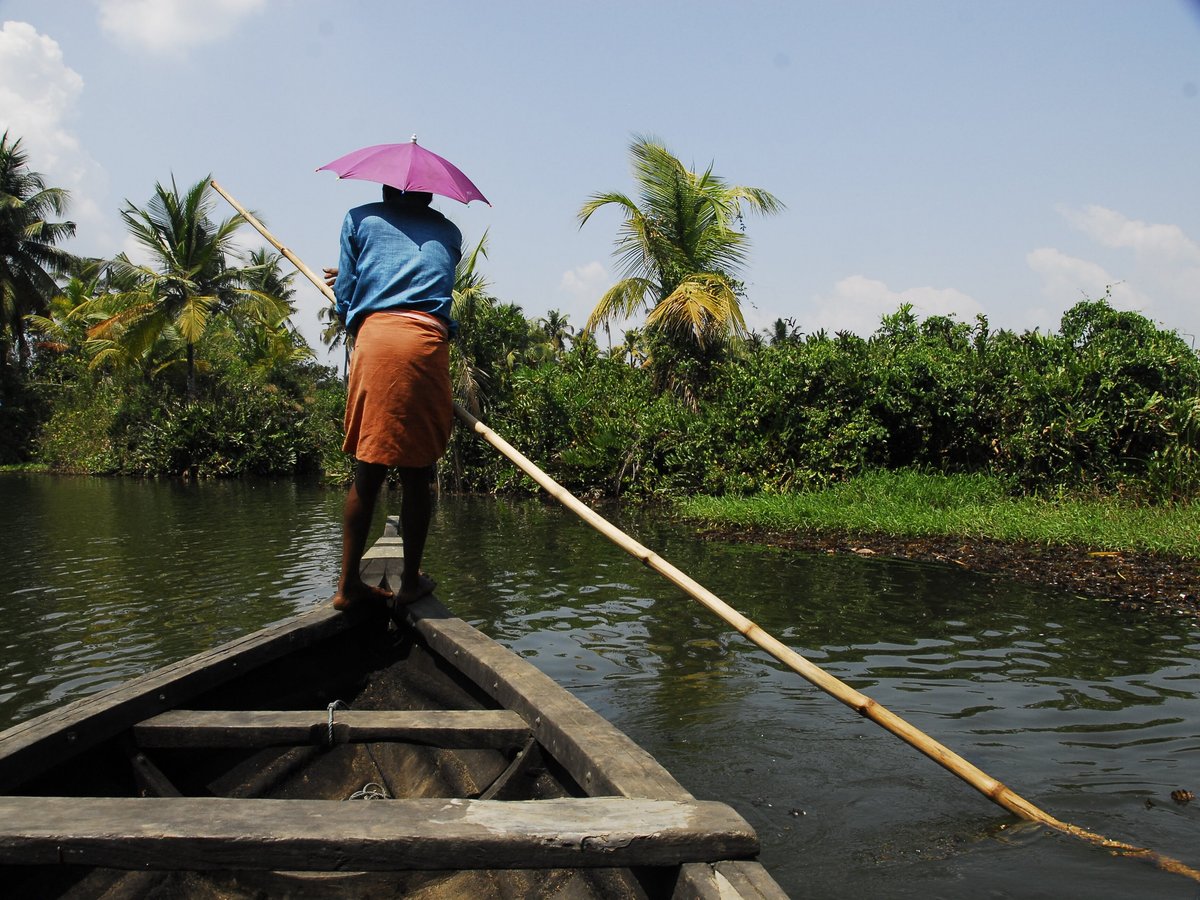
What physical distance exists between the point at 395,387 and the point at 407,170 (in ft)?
2.73

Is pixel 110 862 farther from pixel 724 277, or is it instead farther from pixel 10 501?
pixel 10 501

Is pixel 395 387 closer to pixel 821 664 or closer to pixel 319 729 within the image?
pixel 319 729

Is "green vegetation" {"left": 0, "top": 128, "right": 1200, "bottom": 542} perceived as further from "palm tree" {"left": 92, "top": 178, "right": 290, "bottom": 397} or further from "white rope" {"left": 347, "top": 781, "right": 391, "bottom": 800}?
"white rope" {"left": 347, "top": 781, "right": 391, "bottom": 800}

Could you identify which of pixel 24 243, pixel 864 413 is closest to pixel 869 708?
pixel 864 413

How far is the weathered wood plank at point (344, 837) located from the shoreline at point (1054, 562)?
19.1ft

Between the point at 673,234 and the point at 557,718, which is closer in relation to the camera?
the point at 557,718

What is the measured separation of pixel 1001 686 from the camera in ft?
15.4

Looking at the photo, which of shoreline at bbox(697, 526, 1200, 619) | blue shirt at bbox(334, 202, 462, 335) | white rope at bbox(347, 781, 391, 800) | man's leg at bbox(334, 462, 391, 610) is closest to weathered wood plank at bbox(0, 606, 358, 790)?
man's leg at bbox(334, 462, 391, 610)

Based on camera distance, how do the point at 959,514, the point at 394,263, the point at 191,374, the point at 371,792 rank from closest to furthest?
the point at 371,792 → the point at 394,263 → the point at 959,514 → the point at 191,374

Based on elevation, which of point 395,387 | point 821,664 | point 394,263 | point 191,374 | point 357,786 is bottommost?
point 821,664

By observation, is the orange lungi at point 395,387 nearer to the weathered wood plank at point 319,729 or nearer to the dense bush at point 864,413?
the weathered wood plank at point 319,729

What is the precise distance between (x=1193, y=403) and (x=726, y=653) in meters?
7.21

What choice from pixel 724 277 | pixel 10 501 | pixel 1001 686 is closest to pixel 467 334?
pixel 724 277

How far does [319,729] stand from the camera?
8.32 feet
